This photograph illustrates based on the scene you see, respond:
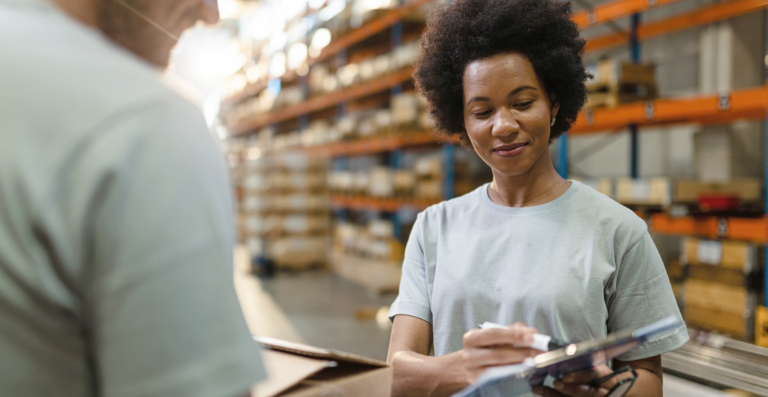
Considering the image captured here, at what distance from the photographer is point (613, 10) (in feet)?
13.1

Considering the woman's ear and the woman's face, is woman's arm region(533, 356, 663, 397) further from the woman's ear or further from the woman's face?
the woman's ear

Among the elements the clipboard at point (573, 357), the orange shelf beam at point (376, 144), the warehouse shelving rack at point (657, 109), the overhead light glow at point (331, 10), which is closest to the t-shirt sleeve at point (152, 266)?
the clipboard at point (573, 357)

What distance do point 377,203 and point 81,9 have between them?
22.4 ft

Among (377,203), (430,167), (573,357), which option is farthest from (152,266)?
(377,203)

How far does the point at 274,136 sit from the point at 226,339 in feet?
39.1

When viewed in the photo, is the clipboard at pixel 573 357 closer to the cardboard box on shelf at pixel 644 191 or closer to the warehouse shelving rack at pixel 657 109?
the warehouse shelving rack at pixel 657 109

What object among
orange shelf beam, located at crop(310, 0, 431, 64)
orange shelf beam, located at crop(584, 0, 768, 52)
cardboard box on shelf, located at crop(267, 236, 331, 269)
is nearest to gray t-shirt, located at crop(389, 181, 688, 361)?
orange shelf beam, located at crop(584, 0, 768, 52)

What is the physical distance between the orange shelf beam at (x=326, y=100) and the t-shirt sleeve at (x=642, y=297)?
4.87m

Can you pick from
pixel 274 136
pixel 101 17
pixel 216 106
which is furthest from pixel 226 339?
pixel 216 106

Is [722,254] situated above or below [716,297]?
above

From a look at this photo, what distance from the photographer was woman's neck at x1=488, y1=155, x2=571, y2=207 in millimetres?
1419

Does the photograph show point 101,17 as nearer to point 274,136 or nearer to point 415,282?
point 415,282

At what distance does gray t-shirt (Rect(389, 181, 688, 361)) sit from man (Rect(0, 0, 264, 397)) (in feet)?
3.01

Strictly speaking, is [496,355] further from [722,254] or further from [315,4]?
[315,4]
